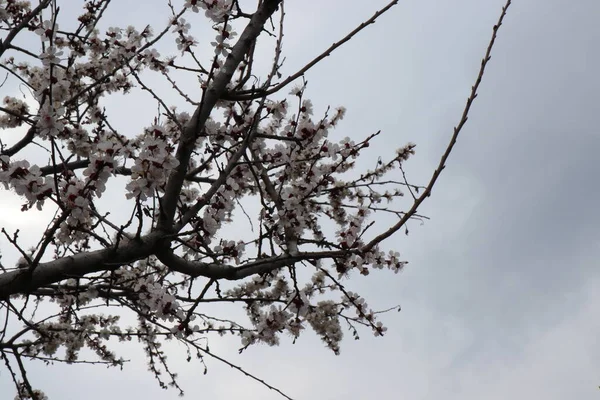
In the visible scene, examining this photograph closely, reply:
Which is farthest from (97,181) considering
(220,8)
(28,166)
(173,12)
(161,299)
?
(173,12)

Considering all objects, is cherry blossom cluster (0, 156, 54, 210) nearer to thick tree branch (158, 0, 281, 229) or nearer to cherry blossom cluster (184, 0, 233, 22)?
thick tree branch (158, 0, 281, 229)

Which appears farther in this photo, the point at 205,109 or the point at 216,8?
the point at 216,8

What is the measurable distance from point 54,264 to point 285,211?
6.12ft

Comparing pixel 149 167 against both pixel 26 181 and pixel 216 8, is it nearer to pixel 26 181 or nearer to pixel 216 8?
pixel 26 181

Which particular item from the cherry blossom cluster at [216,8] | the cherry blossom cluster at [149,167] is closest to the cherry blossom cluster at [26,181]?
the cherry blossom cluster at [149,167]

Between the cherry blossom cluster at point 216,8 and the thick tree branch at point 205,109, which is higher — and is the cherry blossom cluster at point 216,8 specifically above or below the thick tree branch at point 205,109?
above

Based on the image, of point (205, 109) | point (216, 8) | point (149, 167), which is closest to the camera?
point (149, 167)

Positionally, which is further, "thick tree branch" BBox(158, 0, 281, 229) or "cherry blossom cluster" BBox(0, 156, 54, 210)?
"thick tree branch" BBox(158, 0, 281, 229)

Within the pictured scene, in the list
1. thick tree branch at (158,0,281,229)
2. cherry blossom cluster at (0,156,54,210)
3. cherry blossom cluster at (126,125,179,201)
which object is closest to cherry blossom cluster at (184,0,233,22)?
thick tree branch at (158,0,281,229)

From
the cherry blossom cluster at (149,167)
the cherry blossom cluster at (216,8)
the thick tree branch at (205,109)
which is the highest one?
the cherry blossom cluster at (216,8)

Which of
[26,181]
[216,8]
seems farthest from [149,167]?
[216,8]

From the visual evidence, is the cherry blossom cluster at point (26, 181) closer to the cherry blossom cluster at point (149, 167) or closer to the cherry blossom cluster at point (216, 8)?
the cherry blossom cluster at point (149, 167)

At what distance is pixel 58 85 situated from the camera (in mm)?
4387

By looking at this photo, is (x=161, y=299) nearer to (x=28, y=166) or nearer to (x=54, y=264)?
(x=54, y=264)
